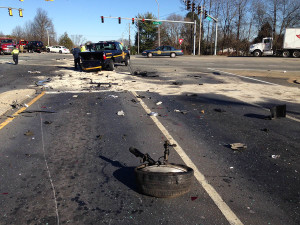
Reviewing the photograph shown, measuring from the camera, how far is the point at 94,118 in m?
6.93

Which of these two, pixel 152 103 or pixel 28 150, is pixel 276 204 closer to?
pixel 28 150

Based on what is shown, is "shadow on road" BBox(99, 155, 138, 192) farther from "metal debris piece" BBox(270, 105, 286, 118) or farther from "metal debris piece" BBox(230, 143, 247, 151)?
"metal debris piece" BBox(270, 105, 286, 118)

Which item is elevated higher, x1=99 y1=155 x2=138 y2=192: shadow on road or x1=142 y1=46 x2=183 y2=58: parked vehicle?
x1=142 y1=46 x2=183 y2=58: parked vehicle

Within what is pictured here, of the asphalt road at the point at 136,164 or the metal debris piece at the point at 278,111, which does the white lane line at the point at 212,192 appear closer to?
the asphalt road at the point at 136,164

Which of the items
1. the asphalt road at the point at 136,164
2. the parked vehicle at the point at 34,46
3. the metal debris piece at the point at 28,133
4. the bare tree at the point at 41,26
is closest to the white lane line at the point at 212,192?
the asphalt road at the point at 136,164

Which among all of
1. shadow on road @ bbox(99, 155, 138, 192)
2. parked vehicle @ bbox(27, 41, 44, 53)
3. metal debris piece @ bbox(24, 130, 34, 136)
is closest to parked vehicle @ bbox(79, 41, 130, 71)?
metal debris piece @ bbox(24, 130, 34, 136)

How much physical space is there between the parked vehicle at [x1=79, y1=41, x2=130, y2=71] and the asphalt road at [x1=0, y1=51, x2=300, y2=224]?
9.98 m

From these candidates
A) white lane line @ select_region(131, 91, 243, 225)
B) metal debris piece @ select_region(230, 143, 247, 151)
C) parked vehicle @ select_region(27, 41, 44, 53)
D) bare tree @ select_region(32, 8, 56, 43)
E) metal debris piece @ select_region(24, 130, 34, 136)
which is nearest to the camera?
white lane line @ select_region(131, 91, 243, 225)

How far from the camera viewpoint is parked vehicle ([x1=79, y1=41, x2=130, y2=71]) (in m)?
17.1

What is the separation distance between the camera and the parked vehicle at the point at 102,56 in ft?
56.2

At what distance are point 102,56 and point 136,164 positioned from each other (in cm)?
1409

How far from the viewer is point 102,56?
1719cm

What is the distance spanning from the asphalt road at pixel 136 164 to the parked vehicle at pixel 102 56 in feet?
32.8

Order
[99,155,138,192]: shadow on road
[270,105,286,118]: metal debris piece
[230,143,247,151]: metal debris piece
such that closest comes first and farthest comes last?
[99,155,138,192]: shadow on road
[230,143,247,151]: metal debris piece
[270,105,286,118]: metal debris piece
